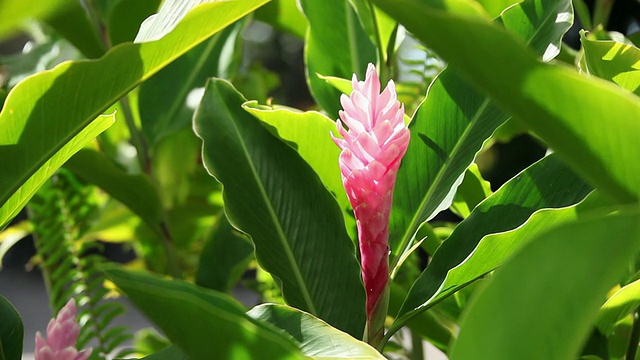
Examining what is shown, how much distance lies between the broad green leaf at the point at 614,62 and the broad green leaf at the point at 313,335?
286 mm

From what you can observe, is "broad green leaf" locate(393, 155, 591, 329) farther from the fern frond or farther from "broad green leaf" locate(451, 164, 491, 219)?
the fern frond

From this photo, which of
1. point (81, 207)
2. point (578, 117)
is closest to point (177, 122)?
point (81, 207)

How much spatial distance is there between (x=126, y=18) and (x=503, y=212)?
0.55 metres

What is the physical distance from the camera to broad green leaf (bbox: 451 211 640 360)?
246 millimetres

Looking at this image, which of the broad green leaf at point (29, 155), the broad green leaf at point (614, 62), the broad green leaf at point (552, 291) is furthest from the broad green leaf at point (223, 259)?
the broad green leaf at point (552, 291)

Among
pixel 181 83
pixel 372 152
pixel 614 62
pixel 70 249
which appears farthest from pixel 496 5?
pixel 70 249

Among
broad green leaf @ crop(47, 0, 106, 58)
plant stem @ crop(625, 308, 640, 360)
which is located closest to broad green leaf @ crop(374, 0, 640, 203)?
plant stem @ crop(625, 308, 640, 360)

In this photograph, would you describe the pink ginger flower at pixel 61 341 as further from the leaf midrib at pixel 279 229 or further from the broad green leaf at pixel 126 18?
the broad green leaf at pixel 126 18

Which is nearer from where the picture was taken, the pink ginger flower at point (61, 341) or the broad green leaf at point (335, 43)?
the pink ginger flower at point (61, 341)

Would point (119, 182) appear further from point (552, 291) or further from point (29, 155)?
point (552, 291)

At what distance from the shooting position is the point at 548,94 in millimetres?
307

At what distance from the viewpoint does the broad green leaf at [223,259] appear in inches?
31.8

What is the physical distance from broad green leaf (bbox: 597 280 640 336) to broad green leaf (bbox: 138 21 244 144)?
545mm

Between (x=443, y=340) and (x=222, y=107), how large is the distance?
31cm
